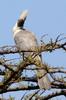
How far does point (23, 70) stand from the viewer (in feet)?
13.0

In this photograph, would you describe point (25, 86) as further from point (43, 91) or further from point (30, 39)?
point (30, 39)

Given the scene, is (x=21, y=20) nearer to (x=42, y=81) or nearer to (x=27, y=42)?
(x=27, y=42)

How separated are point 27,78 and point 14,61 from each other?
43 cm

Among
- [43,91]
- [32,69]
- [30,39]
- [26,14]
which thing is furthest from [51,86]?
[26,14]

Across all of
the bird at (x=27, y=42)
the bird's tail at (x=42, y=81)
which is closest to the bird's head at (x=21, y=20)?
the bird at (x=27, y=42)

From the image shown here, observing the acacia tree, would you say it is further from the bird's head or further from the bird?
the bird's head

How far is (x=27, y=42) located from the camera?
5.92 m

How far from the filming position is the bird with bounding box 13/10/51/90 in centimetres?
435

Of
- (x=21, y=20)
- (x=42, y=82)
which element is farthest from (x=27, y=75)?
(x=21, y=20)

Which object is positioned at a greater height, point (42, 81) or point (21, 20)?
point (21, 20)

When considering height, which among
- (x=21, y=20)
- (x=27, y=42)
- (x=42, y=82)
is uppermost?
(x=21, y=20)

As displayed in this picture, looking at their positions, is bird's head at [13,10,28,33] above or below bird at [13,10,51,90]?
above

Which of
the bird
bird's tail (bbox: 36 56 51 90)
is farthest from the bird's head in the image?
bird's tail (bbox: 36 56 51 90)

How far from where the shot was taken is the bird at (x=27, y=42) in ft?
14.3
